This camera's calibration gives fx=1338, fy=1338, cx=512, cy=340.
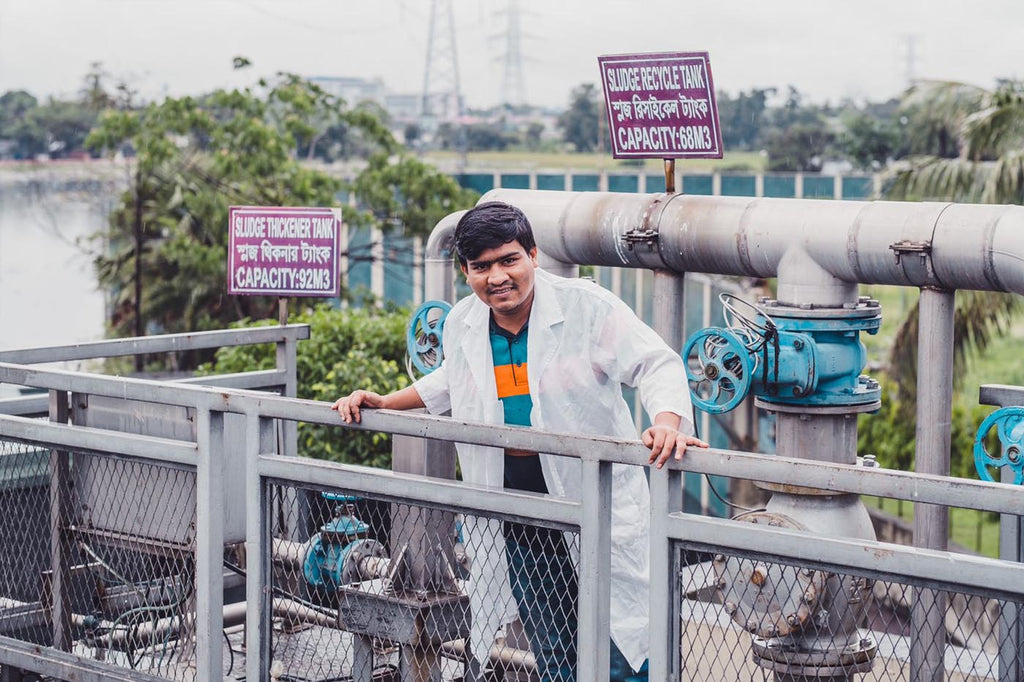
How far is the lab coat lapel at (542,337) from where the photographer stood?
3730 mm

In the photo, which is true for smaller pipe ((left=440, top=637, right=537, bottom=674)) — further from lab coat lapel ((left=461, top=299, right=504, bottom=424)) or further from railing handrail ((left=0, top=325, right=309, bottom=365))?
railing handrail ((left=0, top=325, right=309, bottom=365))

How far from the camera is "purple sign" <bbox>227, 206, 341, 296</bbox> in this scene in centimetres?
694

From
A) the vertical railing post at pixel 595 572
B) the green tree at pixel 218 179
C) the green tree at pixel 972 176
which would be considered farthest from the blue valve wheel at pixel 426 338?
the green tree at pixel 218 179

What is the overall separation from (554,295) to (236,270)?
3733 millimetres

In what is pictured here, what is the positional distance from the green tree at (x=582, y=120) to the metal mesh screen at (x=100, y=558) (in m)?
29.4

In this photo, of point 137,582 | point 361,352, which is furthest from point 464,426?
point 361,352

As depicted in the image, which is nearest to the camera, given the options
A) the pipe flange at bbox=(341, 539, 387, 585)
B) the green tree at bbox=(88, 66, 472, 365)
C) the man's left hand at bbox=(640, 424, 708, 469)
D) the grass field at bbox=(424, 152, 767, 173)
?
the man's left hand at bbox=(640, 424, 708, 469)

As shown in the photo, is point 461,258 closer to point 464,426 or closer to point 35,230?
point 464,426

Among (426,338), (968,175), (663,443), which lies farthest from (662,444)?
(968,175)

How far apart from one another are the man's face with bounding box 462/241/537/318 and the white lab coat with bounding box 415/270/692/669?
69 mm

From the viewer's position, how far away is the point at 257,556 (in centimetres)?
402

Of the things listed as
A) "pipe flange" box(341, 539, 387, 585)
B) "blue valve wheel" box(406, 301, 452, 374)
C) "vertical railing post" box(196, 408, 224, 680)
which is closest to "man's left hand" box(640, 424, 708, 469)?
"pipe flange" box(341, 539, 387, 585)

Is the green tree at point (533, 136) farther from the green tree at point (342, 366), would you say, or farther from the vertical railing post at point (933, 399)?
the vertical railing post at point (933, 399)

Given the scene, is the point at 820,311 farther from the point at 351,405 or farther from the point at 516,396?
the point at 351,405
